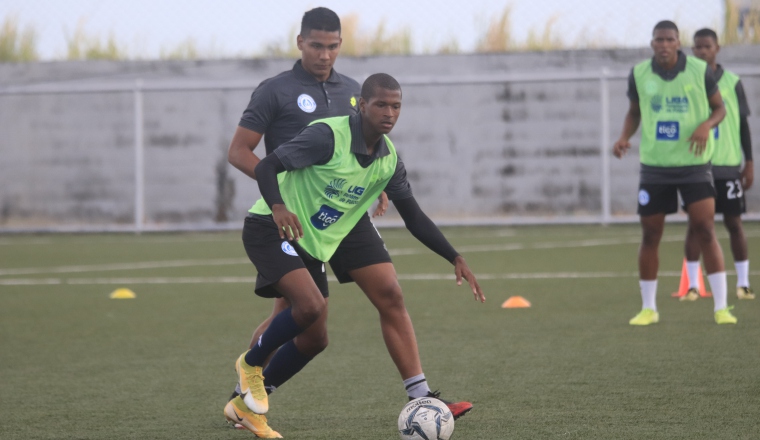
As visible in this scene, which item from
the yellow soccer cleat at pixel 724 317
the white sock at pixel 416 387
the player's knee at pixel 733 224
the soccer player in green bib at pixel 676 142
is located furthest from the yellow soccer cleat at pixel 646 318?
the white sock at pixel 416 387

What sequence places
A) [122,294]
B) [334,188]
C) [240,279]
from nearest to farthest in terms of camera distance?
[334,188] < [122,294] < [240,279]

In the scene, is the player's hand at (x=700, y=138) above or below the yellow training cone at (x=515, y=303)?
above

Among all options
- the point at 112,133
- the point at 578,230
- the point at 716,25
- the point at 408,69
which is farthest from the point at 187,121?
the point at 716,25

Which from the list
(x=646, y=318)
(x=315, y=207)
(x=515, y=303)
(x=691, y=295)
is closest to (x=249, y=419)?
(x=315, y=207)

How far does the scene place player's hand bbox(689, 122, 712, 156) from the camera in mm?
7859

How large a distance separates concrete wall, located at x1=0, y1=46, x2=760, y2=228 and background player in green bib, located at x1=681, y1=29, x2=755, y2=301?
27.8 ft

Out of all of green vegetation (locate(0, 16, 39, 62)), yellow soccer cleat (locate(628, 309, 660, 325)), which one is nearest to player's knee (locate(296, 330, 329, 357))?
yellow soccer cleat (locate(628, 309, 660, 325))

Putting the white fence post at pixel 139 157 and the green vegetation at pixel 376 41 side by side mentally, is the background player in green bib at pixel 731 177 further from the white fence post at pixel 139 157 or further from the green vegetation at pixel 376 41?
the white fence post at pixel 139 157

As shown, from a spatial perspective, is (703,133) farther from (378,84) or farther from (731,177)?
(378,84)

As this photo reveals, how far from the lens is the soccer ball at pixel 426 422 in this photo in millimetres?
4684

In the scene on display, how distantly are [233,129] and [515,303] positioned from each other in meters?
11.1

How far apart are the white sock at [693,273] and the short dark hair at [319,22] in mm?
4868

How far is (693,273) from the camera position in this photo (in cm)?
962

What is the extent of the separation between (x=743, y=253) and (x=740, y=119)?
1.14 m
